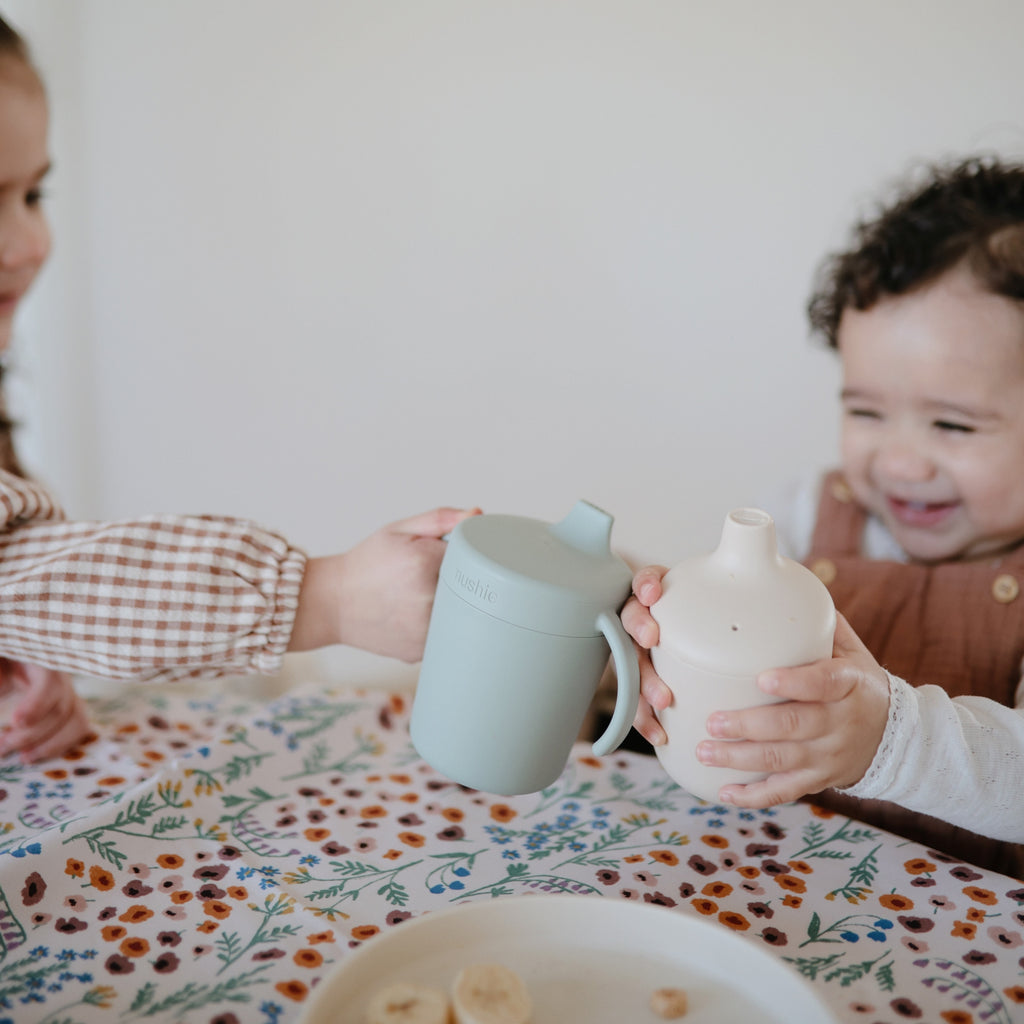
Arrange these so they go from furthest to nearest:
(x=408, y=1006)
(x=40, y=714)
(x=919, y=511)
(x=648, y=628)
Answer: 1. (x=919, y=511)
2. (x=40, y=714)
3. (x=648, y=628)
4. (x=408, y=1006)

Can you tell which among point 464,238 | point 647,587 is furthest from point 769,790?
point 464,238

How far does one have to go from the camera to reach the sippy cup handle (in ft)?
1.85

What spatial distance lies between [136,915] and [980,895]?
554 millimetres

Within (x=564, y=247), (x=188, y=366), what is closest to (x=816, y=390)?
(x=564, y=247)

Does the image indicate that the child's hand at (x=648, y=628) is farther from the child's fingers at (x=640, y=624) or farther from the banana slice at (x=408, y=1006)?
the banana slice at (x=408, y=1006)

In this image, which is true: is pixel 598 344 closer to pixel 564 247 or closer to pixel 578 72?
pixel 564 247

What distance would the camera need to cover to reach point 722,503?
4.28ft

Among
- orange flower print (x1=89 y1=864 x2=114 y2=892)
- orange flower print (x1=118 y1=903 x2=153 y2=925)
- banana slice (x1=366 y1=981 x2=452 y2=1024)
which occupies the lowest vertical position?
orange flower print (x1=89 y1=864 x2=114 y2=892)

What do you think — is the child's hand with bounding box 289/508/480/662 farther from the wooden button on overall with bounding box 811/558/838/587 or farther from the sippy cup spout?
the wooden button on overall with bounding box 811/558/838/587

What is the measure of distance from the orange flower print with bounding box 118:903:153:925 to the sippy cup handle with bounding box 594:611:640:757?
0.31m

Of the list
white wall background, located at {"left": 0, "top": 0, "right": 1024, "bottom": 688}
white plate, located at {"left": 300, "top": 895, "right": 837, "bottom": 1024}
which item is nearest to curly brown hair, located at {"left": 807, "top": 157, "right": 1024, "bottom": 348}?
white wall background, located at {"left": 0, "top": 0, "right": 1024, "bottom": 688}

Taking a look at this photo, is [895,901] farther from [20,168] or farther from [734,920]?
[20,168]

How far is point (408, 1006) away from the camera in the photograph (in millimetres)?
465

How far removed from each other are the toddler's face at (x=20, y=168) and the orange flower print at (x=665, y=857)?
72 centimetres
